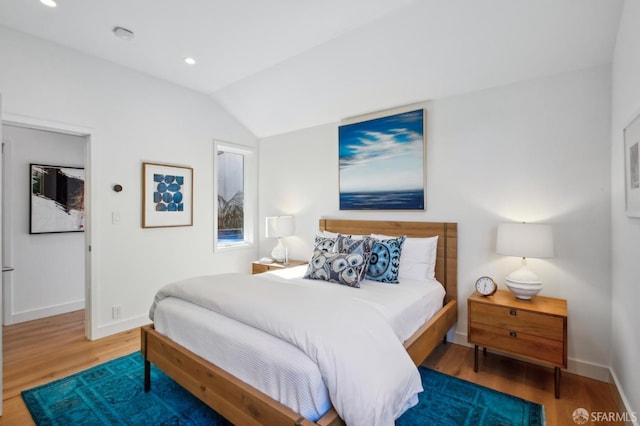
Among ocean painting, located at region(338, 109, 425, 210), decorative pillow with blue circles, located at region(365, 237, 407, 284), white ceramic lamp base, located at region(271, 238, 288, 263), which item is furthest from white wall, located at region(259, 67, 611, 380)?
white ceramic lamp base, located at region(271, 238, 288, 263)

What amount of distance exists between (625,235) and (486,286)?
928 mm

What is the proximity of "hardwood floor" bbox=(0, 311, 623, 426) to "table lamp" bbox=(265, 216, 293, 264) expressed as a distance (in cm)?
173

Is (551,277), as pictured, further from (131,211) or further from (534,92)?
(131,211)

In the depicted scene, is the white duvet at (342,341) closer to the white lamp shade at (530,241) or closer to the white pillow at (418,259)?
the white pillow at (418,259)

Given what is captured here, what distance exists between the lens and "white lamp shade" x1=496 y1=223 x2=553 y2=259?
7.45 ft

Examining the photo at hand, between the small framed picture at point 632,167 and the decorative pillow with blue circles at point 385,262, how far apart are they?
1500 mm

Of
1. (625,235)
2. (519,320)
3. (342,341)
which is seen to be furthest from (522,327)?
(342,341)

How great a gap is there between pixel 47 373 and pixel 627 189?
4227 millimetres

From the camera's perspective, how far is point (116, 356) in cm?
272

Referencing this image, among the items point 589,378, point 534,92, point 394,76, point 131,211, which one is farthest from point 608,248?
point 131,211

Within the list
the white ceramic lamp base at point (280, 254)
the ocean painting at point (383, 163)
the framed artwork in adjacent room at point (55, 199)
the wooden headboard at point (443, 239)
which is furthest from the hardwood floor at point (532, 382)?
the framed artwork in adjacent room at point (55, 199)

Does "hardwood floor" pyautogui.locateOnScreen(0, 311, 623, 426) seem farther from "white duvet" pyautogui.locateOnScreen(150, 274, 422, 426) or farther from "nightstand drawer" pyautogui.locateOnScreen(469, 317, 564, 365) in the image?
"white duvet" pyautogui.locateOnScreen(150, 274, 422, 426)

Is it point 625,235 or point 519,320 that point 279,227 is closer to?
point 519,320

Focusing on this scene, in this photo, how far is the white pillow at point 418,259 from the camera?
284 cm
